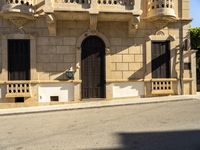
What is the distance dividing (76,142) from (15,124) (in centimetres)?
327

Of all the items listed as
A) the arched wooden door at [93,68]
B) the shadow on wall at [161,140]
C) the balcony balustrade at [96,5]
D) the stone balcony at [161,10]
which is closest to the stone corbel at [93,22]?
the balcony balustrade at [96,5]

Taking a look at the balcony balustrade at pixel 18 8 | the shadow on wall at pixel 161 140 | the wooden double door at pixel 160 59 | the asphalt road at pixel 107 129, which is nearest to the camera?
the shadow on wall at pixel 161 140

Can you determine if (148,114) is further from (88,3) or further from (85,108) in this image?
(88,3)

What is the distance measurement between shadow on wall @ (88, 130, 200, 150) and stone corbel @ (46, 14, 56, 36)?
7818 millimetres

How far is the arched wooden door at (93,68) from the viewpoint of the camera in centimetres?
1574

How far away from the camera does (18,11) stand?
14.4 m

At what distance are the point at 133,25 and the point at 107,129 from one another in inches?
303

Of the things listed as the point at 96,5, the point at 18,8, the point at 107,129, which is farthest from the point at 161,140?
the point at 18,8

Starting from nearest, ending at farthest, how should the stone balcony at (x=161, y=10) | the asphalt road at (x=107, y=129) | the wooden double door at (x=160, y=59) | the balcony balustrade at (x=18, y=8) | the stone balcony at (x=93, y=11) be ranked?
the asphalt road at (x=107, y=129), the balcony balustrade at (x=18, y=8), the stone balcony at (x=93, y=11), the stone balcony at (x=161, y=10), the wooden double door at (x=160, y=59)

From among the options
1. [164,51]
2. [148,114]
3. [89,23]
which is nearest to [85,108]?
[148,114]

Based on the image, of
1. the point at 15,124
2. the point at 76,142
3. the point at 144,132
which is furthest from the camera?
the point at 15,124

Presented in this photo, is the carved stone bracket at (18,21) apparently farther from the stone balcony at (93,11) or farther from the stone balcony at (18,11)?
the stone balcony at (93,11)

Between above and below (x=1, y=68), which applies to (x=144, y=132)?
below

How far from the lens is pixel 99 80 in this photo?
15.9 meters
